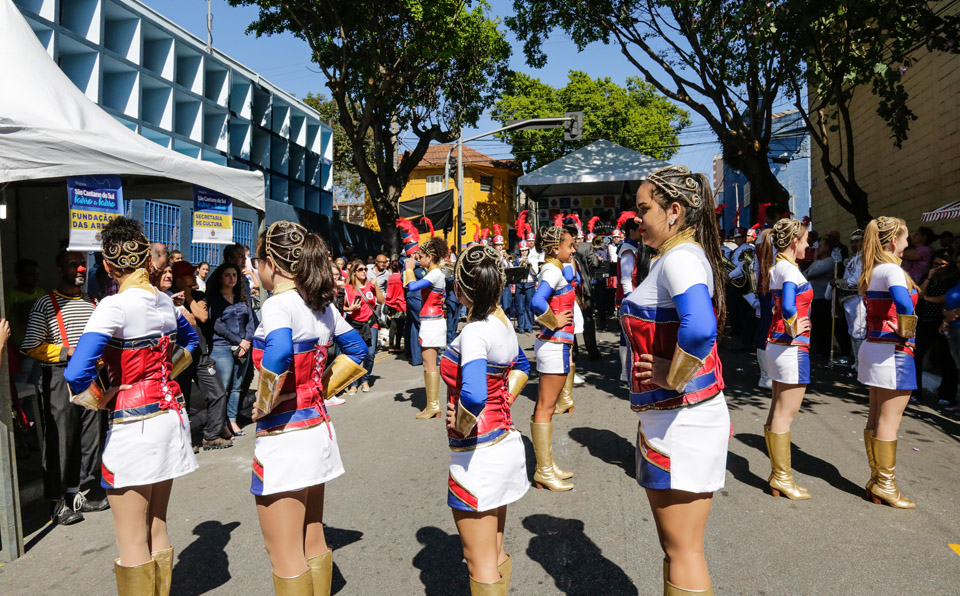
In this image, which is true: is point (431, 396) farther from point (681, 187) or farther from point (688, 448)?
point (681, 187)

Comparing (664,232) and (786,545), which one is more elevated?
(664,232)

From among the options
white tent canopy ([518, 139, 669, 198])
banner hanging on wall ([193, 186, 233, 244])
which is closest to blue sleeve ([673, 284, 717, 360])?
banner hanging on wall ([193, 186, 233, 244])

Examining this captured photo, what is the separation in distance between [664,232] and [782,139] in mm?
36171

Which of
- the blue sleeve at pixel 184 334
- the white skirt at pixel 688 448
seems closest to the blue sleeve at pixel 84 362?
the blue sleeve at pixel 184 334

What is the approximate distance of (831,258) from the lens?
10414mm

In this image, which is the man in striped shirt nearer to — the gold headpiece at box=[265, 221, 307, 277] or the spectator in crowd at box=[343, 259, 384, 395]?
the gold headpiece at box=[265, 221, 307, 277]

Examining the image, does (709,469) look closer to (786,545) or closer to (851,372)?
(786,545)

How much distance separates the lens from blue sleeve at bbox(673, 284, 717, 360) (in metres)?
2.22

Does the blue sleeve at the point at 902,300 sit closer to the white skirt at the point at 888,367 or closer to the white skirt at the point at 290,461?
the white skirt at the point at 888,367

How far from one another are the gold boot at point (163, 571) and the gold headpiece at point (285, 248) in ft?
5.16

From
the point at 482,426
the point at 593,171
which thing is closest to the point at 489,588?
the point at 482,426

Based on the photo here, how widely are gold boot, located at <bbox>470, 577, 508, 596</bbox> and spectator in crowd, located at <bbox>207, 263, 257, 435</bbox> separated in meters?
4.69

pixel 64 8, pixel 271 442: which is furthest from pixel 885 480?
pixel 64 8

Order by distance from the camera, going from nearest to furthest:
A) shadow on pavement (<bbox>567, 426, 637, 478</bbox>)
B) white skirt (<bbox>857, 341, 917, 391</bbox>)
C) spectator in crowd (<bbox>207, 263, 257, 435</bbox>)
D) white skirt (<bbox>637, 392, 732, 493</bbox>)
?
white skirt (<bbox>637, 392, 732, 493</bbox>) → white skirt (<bbox>857, 341, 917, 391</bbox>) → shadow on pavement (<bbox>567, 426, 637, 478</bbox>) → spectator in crowd (<bbox>207, 263, 257, 435</bbox>)
